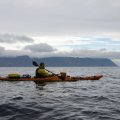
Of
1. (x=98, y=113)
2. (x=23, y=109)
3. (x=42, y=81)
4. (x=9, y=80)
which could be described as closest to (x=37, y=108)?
(x=23, y=109)

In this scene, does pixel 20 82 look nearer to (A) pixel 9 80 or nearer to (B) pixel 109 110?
(A) pixel 9 80

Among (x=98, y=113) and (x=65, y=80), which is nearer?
(x=98, y=113)

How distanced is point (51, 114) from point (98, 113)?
2828mm

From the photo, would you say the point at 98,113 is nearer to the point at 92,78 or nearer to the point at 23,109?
the point at 23,109

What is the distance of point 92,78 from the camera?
4572 centimetres

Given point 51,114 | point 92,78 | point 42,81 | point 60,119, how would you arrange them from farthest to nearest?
point 92,78
point 42,81
point 51,114
point 60,119

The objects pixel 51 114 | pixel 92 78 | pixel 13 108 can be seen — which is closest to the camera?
pixel 51 114

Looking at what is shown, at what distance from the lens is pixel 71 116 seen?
53.5 feet

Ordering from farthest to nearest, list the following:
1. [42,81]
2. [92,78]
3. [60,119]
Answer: [92,78] < [42,81] < [60,119]

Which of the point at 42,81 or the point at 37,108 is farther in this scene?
the point at 42,81

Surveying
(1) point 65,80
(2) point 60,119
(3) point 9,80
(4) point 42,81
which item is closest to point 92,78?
(1) point 65,80

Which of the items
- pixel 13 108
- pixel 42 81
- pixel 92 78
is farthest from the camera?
pixel 92 78

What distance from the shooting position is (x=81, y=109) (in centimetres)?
1823

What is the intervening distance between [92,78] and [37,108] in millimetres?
28311
